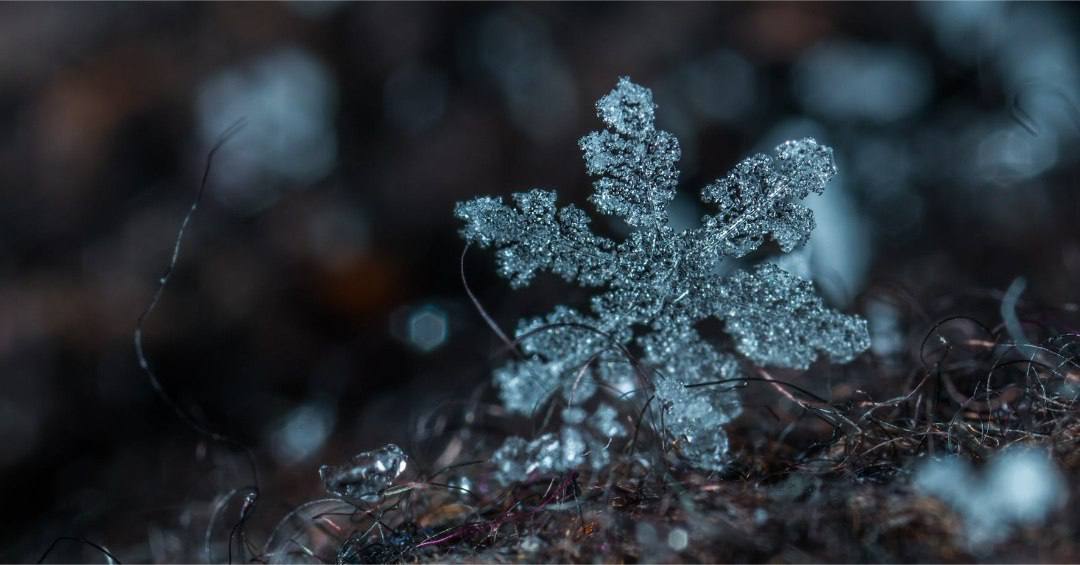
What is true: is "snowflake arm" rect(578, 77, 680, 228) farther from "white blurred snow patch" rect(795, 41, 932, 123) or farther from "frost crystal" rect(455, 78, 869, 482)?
"white blurred snow patch" rect(795, 41, 932, 123)

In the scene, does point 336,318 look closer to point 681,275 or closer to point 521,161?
point 521,161

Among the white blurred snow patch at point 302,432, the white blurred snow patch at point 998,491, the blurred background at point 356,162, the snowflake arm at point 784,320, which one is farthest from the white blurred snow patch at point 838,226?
the white blurred snow patch at point 302,432

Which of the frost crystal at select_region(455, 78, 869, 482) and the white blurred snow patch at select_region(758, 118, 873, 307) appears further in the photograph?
the white blurred snow patch at select_region(758, 118, 873, 307)

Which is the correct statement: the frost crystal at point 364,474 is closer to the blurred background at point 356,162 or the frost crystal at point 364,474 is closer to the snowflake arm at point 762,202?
the snowflake arm at point 762,202

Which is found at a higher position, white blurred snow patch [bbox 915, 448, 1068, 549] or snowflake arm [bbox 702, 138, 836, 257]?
snowflake arm [bbox 702, 138, 836, 257]

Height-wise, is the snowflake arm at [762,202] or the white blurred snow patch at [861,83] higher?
the white blurred snow patch at [861,83]

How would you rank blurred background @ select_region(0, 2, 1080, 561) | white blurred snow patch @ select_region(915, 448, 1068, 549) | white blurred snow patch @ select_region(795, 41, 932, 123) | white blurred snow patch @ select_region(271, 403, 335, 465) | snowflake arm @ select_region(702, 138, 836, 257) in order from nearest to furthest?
white blurred snow patch @ select_region(915, 448, 1068, 549), snowflake arm @ select_region(702, 138, 836, 257), white blurred snow patch @ select_region(271, 403, 335, 465), blurred background @ select_region(0, 2, 1080, 561), white blurred snow patch @ select_region(795, 41, 932, 123)

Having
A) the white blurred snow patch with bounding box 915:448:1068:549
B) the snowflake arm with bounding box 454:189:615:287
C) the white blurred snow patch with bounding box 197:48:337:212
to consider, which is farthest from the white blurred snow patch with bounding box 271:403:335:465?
the white blurred snow patch with bounding box 915:448:1068:549

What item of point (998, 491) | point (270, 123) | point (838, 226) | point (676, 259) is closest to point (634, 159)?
point (676, 259)
